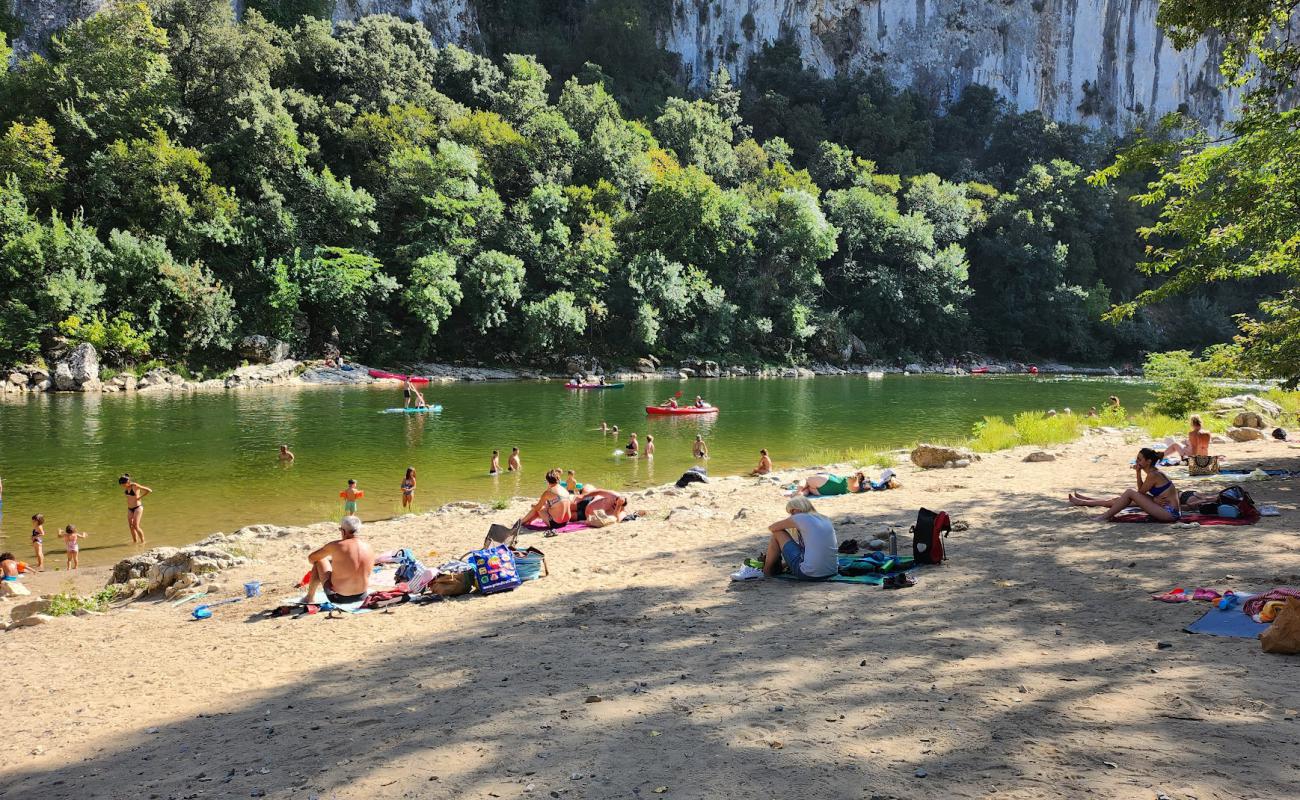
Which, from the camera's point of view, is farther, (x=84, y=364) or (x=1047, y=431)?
(x=84, y=364)

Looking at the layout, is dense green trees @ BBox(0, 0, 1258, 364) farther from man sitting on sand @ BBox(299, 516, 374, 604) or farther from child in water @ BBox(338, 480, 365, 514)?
man sitting on sand @ BBox(299, 516, 374, 604)

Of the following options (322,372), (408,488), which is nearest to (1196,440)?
(408,488)

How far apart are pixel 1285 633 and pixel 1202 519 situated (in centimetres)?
418

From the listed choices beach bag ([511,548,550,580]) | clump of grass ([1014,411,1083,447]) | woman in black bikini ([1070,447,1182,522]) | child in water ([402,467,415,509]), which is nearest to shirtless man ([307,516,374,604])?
beach bag ([511,548,550,580])

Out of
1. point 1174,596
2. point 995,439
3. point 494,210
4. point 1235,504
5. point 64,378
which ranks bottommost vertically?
point 1174,596

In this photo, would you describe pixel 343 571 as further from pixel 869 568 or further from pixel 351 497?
pixel 351 497

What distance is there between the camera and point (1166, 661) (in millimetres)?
4250

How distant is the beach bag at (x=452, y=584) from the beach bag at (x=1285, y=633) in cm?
589

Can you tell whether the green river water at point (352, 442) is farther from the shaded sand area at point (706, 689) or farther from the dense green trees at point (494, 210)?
the dense green trees at point (494, 210)

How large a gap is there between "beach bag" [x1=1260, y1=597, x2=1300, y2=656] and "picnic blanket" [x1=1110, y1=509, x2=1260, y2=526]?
3.94 m

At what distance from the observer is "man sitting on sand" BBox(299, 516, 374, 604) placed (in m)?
7.00

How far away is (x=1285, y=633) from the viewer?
4.20m

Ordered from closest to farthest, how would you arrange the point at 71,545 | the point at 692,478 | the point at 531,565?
1. the point at 531,565
2. the point at 71,545
3. the point at 692,478

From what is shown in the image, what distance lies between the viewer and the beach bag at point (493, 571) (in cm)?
700
